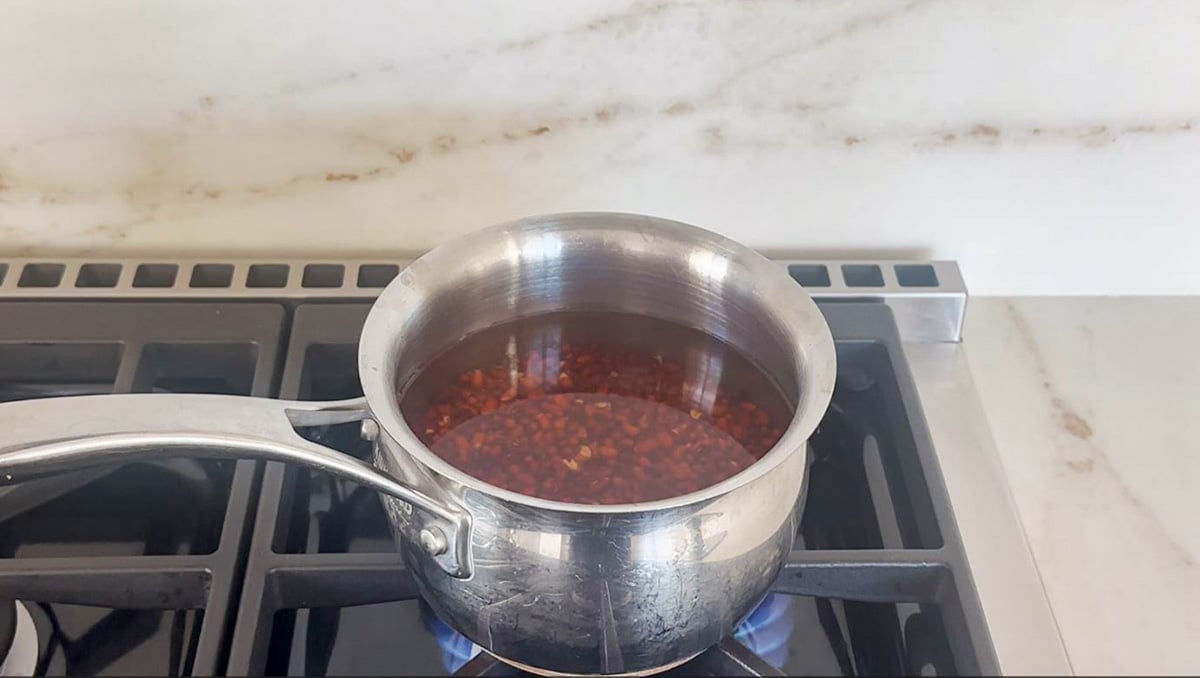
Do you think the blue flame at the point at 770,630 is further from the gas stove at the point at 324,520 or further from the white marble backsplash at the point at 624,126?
the white marble backsplash at the point at 624,126

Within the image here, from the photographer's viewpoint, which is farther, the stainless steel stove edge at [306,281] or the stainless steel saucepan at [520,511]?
the stainless steel stove edge at [306,281]

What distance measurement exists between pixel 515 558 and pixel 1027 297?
0.46 meters

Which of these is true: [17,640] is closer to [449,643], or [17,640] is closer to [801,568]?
[449,643]

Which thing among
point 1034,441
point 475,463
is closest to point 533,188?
point 475,463

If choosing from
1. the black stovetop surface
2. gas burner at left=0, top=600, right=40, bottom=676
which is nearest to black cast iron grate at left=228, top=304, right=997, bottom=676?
the black stovetop surface

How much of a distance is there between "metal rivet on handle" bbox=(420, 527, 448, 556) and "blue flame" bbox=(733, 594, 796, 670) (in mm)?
163

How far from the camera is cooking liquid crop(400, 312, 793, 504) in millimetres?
541

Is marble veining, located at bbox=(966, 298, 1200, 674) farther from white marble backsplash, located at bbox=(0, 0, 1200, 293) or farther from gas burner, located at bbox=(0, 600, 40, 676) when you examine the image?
gas burner, located at bbox=(0, 600, 40, 676)

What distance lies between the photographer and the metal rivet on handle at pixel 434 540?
0.48m

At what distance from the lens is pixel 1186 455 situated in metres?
0.68

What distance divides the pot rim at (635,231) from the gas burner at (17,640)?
21cm

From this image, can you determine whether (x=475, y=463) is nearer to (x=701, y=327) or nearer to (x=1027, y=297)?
(x=701, y=327)

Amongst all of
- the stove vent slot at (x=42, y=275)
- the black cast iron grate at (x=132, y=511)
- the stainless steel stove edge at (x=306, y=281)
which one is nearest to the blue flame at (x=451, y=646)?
the black cast iron grate at (x=132, y=511)

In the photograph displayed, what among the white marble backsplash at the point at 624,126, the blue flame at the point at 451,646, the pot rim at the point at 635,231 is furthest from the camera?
the white marble backsplash at the point at 624,126
